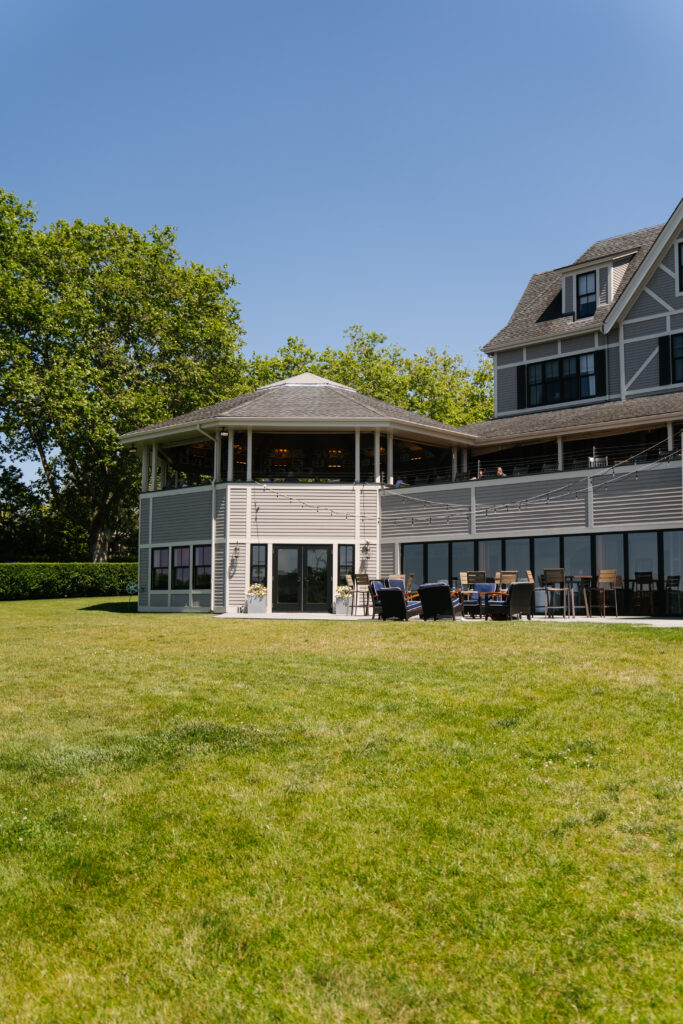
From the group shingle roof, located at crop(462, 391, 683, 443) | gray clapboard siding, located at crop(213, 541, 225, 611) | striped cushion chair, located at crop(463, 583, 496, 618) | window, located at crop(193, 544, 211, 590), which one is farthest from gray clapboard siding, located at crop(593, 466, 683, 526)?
window, located at crop(193, 544, 211, 590)

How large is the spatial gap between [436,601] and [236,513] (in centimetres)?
984

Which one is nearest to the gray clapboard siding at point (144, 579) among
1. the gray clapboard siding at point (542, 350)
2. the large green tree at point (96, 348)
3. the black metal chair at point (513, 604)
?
the large green tree at point (96, 348)

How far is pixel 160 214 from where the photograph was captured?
4038 centimetres

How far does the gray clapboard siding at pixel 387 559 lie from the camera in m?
25.3

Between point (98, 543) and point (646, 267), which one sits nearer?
point (646, 267)

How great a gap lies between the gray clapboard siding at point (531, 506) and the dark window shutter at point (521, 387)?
644cm

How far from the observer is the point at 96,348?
38.3 meters

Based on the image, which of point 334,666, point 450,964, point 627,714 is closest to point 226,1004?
point 450,964

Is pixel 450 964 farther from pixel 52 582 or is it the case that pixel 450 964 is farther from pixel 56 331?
pixel 56 331

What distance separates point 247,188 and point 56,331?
19.5 m

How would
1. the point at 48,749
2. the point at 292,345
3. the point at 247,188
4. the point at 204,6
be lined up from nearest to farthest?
1. the point at 48,749
2. the point at 204,6
3. the point at 247,188
4. the point at 292,345

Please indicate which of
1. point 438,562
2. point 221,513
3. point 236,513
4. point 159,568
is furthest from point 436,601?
point 159,568

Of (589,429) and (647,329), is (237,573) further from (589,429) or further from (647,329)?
(647,329)

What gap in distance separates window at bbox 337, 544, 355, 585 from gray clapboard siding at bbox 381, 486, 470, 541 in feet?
3.97
